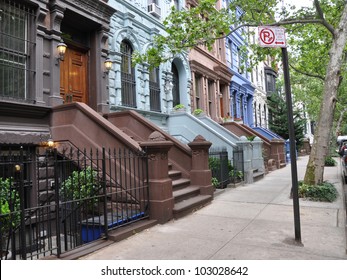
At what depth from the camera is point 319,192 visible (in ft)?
27.6

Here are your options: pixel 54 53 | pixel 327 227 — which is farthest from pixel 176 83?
pixel 327 227

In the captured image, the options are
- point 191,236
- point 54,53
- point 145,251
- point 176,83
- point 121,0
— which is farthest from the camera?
point 176,83

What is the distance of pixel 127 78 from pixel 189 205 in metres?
6.30

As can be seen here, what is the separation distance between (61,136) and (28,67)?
6.42ft

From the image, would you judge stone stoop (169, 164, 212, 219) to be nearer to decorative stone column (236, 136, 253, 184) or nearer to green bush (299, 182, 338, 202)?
green bush (299, 182, 338, 202)

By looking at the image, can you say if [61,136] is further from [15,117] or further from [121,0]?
[121,0]

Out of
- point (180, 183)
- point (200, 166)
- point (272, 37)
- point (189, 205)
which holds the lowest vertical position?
point (189, 205)

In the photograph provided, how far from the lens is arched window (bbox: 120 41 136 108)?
11492 mm

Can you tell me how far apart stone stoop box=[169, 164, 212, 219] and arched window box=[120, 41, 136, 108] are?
12.9 ft

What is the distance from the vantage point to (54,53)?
27.1ft

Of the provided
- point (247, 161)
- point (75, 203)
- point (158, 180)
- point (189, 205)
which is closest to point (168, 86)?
point (247, 161)

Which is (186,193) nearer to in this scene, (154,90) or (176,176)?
(176,176)

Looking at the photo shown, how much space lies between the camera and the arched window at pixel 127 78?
1149 centimetres

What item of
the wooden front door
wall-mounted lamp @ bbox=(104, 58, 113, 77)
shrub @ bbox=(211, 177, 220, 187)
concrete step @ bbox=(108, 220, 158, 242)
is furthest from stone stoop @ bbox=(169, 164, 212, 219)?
wall-mounted lamp @ bbox=(104, 58, 113, 77)
